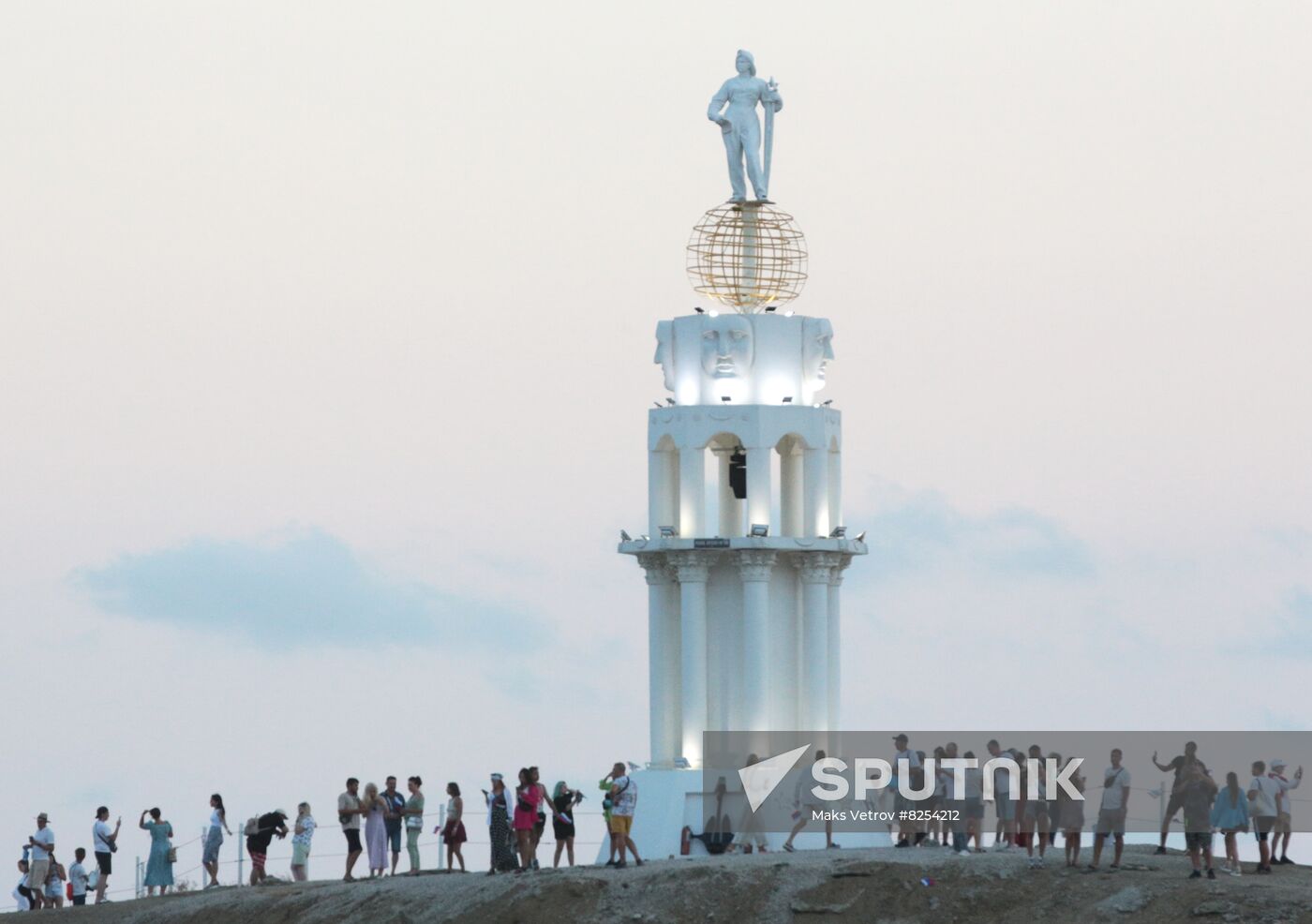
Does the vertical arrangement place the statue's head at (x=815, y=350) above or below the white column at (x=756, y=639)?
above

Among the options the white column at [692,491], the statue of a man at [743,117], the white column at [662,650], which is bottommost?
the white column at [662,650]

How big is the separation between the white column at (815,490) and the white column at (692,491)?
2.43 m

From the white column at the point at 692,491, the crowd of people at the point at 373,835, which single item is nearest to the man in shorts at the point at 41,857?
the crowd of people at the point at 373,835

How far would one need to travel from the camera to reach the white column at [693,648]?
70875 millimetres

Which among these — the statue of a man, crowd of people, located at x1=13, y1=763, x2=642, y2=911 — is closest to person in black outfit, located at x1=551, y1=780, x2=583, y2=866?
crowd of people, located at x1=13, y1=763, x2=642, y2=911

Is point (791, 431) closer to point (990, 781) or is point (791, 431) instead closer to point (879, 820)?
point (879, 820)

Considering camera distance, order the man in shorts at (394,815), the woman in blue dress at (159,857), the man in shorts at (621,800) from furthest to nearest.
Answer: the woman in blue dress at (159,857), the man in shorts at (394,815), the man in shorts at (621,800)

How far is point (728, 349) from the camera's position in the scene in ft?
234

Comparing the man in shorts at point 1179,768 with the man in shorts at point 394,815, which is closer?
the man in shorts at point 1179,768

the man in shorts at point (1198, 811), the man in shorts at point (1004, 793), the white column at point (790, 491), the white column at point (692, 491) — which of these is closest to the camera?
the man in shorts at point (1198, 811)

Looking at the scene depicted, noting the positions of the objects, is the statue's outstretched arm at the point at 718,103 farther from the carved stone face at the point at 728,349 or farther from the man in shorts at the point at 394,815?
the man in shorts at the point at 394,815

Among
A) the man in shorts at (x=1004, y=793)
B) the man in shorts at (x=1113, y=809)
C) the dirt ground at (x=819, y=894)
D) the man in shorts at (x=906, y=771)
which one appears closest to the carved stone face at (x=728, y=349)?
the man in shorts at (x=906, y=771)

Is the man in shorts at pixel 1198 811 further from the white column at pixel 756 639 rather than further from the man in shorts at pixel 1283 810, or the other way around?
the white column at pixel 756 639

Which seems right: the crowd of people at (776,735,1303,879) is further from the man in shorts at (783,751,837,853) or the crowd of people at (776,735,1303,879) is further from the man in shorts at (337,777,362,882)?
the man in shorts at (337,777,362,882)
